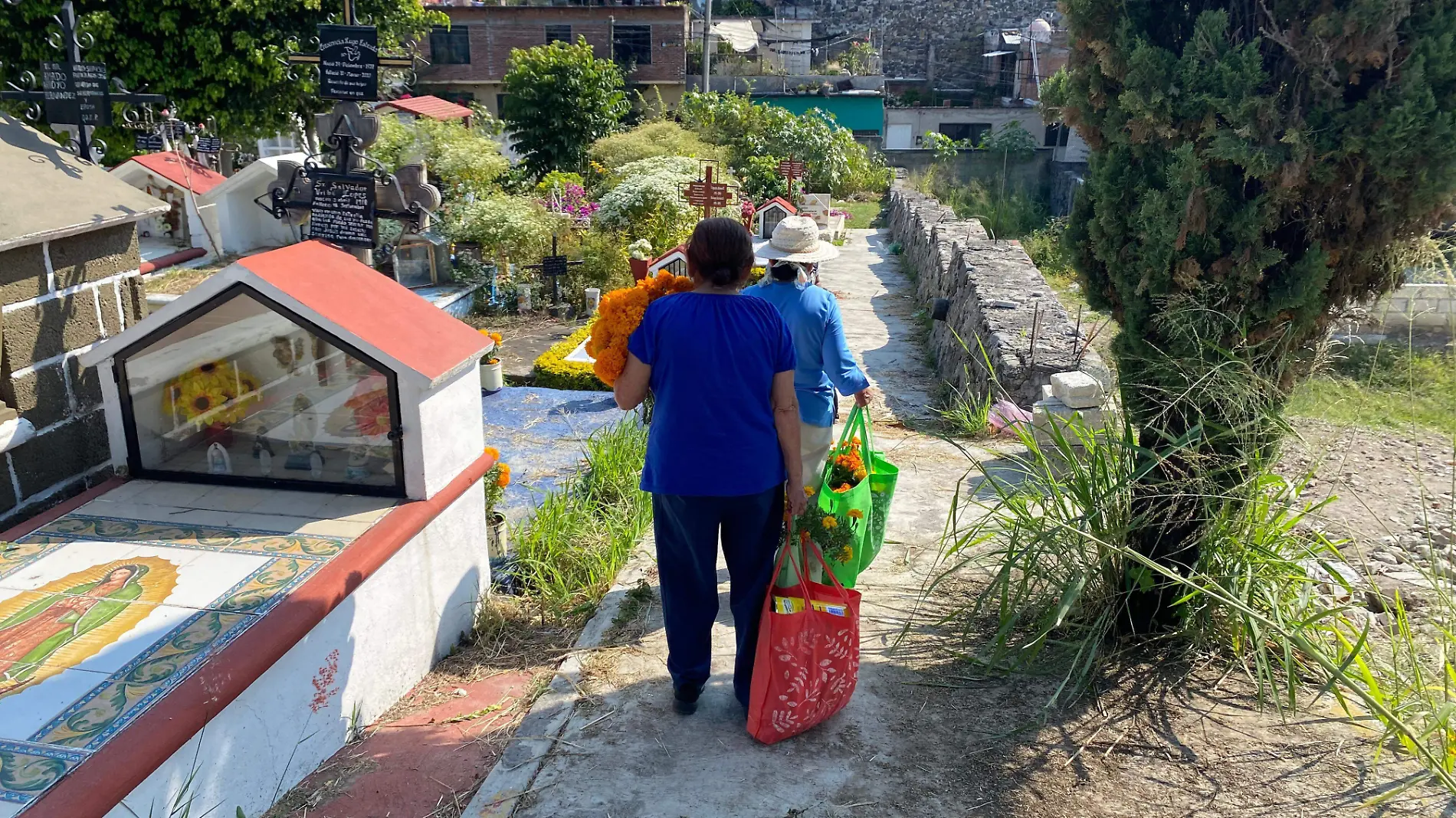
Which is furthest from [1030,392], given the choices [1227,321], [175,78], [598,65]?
[598,65]

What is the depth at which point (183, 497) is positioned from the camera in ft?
13.7

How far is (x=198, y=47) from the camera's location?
12602mm

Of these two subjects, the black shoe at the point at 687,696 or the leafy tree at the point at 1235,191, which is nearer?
the leafy tree at the point at 1235,191

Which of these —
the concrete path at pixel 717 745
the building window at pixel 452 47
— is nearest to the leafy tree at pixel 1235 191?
the concrete path at pixel 717 745

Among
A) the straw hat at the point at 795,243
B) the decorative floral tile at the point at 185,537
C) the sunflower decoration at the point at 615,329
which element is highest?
the straw hat at the point at 795,243

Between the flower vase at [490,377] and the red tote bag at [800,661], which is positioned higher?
the red tote bag at [800,661]

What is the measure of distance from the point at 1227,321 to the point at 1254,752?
4.09ft

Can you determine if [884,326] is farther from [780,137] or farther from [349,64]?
[780,137]

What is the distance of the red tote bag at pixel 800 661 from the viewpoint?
9.63ft

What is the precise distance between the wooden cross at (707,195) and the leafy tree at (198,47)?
5150 millimetres

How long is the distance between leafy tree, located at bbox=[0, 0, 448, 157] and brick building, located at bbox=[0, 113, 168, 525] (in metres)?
8.49

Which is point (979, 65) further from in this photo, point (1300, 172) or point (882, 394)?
point (1300, 172)

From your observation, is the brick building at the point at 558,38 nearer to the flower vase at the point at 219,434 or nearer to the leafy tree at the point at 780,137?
the leafy tree at the point at 780,137

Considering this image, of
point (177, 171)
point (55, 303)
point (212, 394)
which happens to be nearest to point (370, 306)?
point (212, 394)
